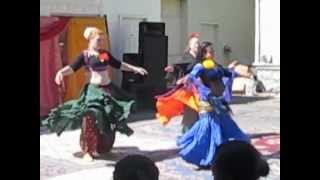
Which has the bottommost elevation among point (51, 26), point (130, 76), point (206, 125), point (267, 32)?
point (206, 125)

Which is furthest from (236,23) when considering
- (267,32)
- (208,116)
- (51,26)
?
(208,116)

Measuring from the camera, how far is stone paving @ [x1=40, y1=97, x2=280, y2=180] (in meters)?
5.55

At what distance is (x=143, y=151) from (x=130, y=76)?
396cm

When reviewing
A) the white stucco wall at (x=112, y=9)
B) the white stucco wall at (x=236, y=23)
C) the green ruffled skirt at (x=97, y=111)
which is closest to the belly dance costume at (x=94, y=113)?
the green ruffled skirt at (x=97, y=111)

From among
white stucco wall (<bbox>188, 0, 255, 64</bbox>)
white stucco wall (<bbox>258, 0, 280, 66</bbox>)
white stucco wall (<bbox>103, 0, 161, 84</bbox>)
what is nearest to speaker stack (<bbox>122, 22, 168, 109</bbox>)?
white stucco wall (<bbox>103, 0, 161, 84</bbox>)

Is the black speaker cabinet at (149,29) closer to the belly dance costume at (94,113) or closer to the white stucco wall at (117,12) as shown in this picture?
the white stucco wall at (117,12)

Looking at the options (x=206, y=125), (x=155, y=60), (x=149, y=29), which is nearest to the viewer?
(x=206, y=125)

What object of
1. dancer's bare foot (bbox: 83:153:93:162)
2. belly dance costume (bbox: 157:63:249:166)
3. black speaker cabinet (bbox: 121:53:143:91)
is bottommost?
dancer's bare foot (bbox: 83:153:93:162)

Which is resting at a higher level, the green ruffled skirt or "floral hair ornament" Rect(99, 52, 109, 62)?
"floral hair ornament" Rect(99, 52, 109, 62)

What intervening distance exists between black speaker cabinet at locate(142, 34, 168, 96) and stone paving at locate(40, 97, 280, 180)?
144 cm

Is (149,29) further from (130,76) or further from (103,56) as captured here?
(103,56)

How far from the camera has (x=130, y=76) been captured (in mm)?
10664

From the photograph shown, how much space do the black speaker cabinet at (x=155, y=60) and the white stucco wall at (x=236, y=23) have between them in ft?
16.8

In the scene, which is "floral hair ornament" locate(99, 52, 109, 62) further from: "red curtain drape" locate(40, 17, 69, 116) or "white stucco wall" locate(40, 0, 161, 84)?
"white stucco wall" locate(40, 0, 161, 84)
